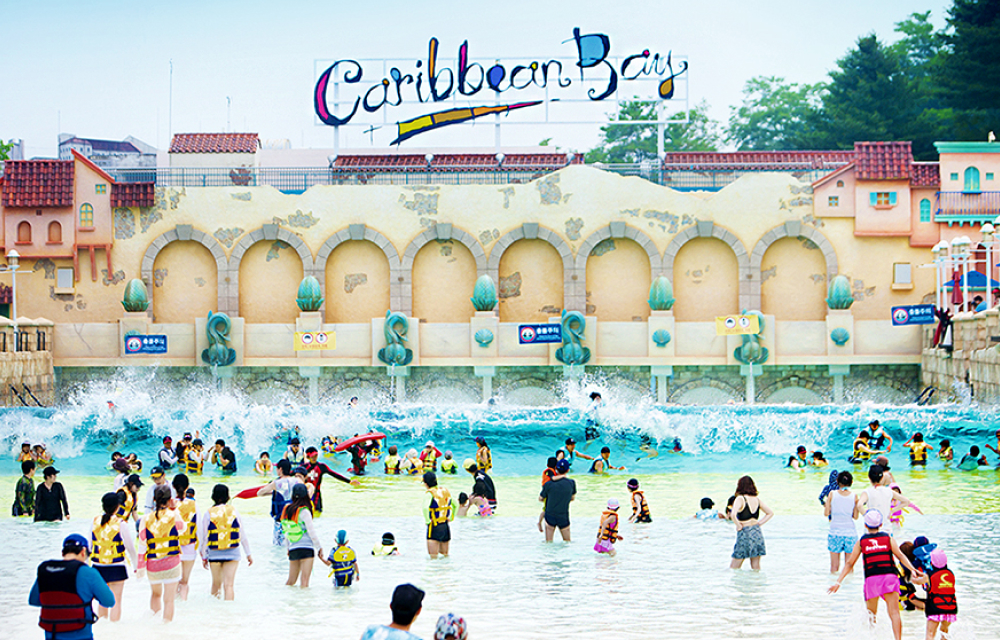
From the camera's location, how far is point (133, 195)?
35.7 metres

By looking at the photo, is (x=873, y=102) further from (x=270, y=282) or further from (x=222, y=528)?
(x=222, y=528)

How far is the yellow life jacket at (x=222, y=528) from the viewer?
36.0 ft

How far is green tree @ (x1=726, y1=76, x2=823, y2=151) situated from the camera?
61.2 meters

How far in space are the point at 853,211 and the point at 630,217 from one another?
7.69m

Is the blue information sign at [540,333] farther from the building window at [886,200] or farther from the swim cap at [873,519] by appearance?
the swim cap at [873,519]

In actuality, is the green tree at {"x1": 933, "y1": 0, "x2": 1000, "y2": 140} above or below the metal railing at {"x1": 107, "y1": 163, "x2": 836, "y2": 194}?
above

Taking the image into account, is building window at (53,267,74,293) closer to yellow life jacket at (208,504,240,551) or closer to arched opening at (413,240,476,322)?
arched opening at (413,240,476,322)

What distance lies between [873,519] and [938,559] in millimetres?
763

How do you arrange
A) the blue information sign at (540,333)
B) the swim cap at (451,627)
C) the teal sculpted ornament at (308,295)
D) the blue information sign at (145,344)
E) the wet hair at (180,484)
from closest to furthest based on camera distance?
the swim cap at (451,627) → the wet hair at (180,484) → the blue information sign at (540,333) → the blue information sign at (145,344) → the teal sculpted ornament at (308,295)

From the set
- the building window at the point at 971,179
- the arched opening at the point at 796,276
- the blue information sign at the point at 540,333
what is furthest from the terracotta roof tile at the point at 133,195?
the building window at the point at 971,179

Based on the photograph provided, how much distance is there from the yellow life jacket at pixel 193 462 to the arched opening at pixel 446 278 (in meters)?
14.2

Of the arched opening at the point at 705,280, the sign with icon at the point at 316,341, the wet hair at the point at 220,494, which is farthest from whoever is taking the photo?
the arched opening at the point at 705,280

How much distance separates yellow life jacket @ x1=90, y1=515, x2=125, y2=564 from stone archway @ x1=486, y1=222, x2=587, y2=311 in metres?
26.0

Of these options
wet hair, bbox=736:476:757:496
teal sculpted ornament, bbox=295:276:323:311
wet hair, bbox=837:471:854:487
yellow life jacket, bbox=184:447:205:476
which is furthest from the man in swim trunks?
teal sculpted ornament, bbox=295:276:323:311
